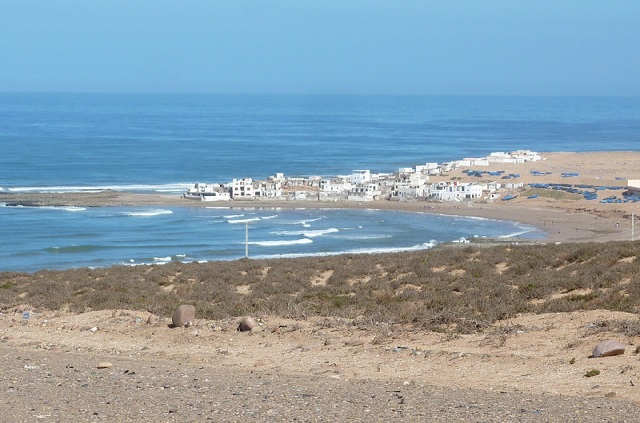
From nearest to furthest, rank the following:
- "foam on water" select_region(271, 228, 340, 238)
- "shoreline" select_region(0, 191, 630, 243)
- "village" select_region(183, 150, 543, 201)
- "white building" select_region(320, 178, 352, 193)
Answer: "foam on water" select_region(271, 228, 340, 238), "shoreline" select_region(0, 191, 630, 243), "village" select_region(183, 150, 543, 201), "white building" select_region(320, 178, 352, 193)

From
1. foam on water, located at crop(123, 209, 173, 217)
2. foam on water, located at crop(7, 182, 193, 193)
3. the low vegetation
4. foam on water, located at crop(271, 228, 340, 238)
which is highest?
the low vegetation

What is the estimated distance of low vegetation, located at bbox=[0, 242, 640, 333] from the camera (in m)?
16.0

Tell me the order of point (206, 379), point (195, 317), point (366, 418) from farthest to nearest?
point (195, 317) → point (206, 379) → point (366, 418)

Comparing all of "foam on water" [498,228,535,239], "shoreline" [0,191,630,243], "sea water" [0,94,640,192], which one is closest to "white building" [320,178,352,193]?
"shoreline" [0,191,630,243]

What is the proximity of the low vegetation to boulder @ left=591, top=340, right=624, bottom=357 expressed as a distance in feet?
3.25

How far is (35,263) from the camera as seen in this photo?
133 ft

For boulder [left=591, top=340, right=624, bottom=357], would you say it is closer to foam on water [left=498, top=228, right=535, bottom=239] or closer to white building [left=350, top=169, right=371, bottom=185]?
foam on water [left=498, top=228, right=535, bottom=239]

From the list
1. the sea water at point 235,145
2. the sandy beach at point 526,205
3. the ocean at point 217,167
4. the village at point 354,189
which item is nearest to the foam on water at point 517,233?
the ocean at point 217,167

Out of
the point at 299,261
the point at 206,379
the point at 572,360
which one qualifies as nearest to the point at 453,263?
the point at 299,261

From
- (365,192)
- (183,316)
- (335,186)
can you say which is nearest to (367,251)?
(365,192)

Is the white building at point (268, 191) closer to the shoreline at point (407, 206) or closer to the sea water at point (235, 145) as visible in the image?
the shoreline at point (407, 206)

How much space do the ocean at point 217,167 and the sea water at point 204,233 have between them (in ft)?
0.21

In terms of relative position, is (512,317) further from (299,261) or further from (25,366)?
(299,261)

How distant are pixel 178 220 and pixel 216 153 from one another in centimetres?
5050
